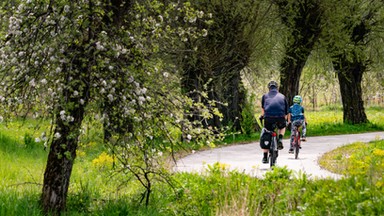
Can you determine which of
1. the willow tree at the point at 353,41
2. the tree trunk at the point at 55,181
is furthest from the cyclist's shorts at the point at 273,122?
the willow tree at the point at 353,41

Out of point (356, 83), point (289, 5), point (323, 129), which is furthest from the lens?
point (356, 83)

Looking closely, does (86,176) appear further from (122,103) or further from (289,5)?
(289,5)

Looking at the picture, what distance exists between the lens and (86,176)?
38.7 feet

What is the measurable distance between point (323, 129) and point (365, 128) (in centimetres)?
228

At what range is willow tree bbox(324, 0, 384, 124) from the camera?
24656 millimetres

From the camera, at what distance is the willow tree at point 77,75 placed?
7.04 m

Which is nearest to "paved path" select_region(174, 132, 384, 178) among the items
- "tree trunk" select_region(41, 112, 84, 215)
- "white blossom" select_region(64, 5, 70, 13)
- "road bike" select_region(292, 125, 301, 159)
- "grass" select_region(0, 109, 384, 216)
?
"road bike" select_region(292, 125, 301, 159)

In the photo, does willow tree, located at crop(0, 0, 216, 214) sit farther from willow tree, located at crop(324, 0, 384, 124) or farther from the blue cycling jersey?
willow tree, located at crop(324, 0, 384, 124)

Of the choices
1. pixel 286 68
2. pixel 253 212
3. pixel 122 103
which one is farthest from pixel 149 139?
pixel 286 68

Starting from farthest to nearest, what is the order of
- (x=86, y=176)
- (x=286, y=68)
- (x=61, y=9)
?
(x=286, y=68) < (x=86, y=176) < (x=61, y=9)

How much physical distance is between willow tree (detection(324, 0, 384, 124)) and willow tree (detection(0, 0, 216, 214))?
1742 centimetres

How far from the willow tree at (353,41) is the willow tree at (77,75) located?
57.1 ft

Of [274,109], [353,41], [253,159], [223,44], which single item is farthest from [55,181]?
[353,41]

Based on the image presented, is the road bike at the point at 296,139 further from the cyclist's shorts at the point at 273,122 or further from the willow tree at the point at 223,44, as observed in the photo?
the willow tree at the point at 223,44
